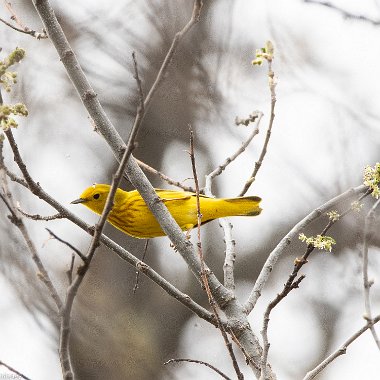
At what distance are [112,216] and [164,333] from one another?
394cm

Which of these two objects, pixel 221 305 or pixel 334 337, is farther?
pixel 334 337

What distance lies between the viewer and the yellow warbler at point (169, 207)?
164 inches

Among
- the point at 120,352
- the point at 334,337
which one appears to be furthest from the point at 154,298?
the point at 334,337

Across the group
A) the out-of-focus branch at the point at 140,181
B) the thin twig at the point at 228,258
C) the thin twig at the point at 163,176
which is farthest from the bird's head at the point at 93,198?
the out-of-focus branch at the point at 140,181

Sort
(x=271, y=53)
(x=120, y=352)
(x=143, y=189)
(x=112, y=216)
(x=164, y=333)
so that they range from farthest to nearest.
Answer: (x=164, y=333)
(x=120, y=352)
(x=112, y=216)
(x=143, y=189)
(x=271, y=53)

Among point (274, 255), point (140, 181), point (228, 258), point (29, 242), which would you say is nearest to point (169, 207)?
point (228, 258)

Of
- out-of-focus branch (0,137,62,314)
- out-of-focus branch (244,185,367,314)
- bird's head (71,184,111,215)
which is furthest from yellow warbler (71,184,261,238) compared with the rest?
out-of-focus branch (0,137,62,314)

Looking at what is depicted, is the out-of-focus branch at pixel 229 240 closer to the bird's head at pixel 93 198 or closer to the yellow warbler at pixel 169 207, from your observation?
the yellow warbler at pixel 169 207

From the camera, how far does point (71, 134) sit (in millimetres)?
8562

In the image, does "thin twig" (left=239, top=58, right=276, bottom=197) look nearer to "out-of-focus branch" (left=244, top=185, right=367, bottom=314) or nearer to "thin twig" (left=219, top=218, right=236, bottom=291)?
"thin twig" (left=219, top=218, right=236, bottom=291)

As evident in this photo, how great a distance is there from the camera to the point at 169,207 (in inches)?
169

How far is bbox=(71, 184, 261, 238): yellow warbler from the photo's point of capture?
4.17 meters

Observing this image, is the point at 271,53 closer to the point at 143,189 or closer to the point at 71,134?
the point at 143,189

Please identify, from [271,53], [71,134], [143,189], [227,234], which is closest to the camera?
[271,53]
